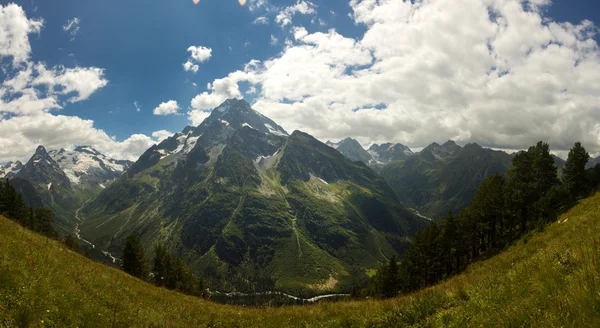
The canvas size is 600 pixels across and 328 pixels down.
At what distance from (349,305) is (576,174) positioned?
70774mm

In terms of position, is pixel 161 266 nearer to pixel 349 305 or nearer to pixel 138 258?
pixel 138 258

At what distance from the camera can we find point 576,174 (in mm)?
59156

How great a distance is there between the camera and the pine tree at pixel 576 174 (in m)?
58.6

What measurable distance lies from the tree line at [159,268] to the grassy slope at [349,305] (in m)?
60.8

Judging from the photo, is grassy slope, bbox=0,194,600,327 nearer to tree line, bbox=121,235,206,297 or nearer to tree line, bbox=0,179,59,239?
tree line, bbox=121,235,206,297

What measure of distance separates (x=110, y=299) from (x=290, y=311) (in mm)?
8476

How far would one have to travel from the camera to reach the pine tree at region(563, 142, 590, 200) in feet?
192

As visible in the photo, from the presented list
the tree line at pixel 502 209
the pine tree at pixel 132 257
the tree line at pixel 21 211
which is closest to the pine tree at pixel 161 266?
the pine tree at pixel 132 257

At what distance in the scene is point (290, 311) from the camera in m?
15.2

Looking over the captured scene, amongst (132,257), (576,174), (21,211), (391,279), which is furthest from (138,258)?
(576,174)

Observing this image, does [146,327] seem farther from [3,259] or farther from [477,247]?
[477,247]

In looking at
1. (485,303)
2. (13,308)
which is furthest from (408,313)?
(13,308)

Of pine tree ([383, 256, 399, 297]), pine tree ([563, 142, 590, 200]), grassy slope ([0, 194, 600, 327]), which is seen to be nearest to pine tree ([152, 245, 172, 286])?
pine tree ([383, 256, 399, 297])

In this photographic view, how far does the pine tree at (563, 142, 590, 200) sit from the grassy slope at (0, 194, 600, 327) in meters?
65.3
